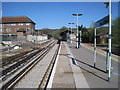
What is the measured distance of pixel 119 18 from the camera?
24344 millimetres

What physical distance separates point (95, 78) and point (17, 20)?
92798 millimetres

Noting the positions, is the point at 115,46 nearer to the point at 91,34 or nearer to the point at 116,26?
the point at 116,26

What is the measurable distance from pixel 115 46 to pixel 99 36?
26.7m

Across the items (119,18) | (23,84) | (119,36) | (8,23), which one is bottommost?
(23,84)

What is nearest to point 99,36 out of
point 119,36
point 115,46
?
point 115,46

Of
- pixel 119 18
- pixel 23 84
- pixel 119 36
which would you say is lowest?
pixel 23 84

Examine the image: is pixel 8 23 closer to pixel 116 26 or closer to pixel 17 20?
pixel 17 20

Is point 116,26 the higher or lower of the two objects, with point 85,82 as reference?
higher

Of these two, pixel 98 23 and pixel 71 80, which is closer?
pixel 71 80

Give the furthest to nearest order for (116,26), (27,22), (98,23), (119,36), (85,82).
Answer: (27,22) < (116,26) < (119,36) < (98,23) < (85,82)

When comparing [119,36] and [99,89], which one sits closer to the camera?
[99,89]

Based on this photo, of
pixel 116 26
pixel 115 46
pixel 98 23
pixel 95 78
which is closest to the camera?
pixel 95 78

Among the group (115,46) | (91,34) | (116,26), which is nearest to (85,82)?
(116,26)

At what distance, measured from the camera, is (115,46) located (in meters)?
26.5
